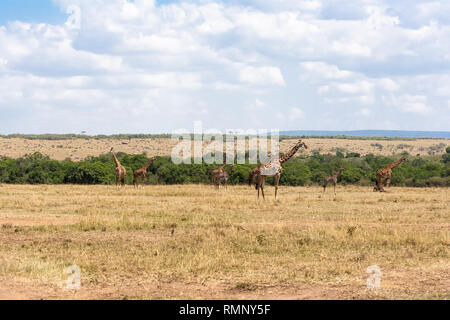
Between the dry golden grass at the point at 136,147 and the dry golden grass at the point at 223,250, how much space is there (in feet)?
192

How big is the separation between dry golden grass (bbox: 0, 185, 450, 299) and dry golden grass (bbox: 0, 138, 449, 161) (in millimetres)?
58658

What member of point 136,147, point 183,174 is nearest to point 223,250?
point 183,174

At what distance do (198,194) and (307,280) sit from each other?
14908 millimetres

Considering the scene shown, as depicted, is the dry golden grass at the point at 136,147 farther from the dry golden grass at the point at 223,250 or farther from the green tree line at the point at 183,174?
the dry golden grass at the point at 223,250

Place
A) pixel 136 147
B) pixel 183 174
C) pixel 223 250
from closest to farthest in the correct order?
pixel 223 250, pixel 183 174, pixel 136 147

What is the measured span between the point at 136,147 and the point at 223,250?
76.0m

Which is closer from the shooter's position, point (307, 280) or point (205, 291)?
point (205, 291)

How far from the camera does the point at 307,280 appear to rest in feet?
29.6

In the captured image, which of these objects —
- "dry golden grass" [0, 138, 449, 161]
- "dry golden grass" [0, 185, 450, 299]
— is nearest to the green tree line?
"dry golden grass" [0, 185, 450, 299]

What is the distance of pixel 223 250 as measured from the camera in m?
11.1

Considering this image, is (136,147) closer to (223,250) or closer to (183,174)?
(183,174)

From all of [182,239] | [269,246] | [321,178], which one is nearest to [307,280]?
[269,246]

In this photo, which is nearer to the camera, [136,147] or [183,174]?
[183,174]

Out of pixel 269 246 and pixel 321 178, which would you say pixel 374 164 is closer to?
pixel 321 178
